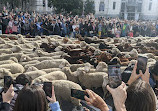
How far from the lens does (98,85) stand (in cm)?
530

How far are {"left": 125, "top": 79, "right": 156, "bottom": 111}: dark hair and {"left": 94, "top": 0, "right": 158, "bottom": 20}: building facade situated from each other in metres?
53.3

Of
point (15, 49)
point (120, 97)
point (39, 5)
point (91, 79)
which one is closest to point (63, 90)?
point (91, 79)

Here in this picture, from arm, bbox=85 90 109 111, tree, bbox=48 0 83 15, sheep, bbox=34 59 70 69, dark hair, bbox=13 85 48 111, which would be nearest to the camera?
dark hair, bbox=13 85 48 111

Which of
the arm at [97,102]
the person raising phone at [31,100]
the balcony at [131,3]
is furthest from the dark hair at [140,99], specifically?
the balcony at [131,3]

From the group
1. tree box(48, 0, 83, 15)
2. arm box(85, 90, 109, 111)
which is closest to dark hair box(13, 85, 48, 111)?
arm box(85, 90, 109, 111)

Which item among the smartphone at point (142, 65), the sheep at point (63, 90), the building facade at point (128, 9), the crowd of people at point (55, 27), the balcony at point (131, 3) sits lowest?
the sheep at point (63, 90)

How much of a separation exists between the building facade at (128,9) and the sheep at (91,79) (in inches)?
1972

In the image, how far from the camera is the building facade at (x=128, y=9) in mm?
54406

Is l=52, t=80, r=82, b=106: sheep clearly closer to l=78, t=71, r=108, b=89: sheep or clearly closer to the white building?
l=78, t=71, r=108, b=89: sheep

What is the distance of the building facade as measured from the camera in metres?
54.4

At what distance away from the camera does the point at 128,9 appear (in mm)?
57156

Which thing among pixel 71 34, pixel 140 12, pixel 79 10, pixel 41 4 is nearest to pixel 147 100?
pixel 71 34

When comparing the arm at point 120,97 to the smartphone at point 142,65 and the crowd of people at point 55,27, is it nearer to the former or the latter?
the smartphone at point 142,65

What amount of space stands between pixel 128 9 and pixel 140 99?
2349 inches
